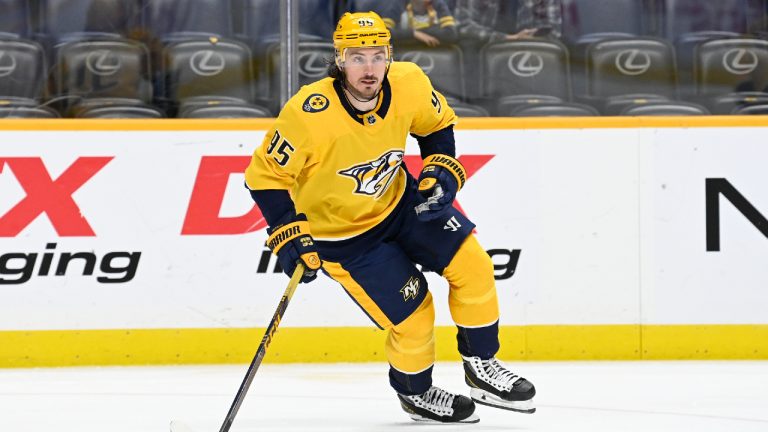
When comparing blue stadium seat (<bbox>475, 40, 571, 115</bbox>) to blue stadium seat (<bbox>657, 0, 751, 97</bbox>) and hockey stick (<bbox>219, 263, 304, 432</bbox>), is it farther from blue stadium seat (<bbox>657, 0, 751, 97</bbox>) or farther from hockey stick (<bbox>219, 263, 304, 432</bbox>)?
hockey stick (<bbox>219, 263, 304, 432</bbox>)

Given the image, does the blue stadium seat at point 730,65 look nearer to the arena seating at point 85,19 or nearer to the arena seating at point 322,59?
the arena seating at point 322,59

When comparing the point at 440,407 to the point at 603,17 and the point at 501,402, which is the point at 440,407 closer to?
the point at 501,402

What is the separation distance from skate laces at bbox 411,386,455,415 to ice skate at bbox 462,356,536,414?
5.0 inches

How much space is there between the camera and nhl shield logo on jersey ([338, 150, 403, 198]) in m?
3.50

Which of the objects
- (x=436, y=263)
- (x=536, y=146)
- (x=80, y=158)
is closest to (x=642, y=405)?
(x=436, y=263)

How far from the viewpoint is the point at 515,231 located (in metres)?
4.99

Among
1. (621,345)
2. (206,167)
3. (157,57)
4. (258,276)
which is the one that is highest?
(157,57)

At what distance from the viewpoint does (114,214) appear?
4887mm

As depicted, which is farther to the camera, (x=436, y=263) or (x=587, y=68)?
(x=587, y=68)

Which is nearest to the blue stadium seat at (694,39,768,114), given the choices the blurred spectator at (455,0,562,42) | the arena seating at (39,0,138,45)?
the blurred spectator at (455,0,562,42)

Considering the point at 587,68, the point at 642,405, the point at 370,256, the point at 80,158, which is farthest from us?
the point at 587,68

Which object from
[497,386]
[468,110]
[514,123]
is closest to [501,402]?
[497,386]

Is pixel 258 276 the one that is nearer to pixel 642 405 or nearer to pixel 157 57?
pixel 157 57

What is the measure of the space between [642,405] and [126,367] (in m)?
2.04
